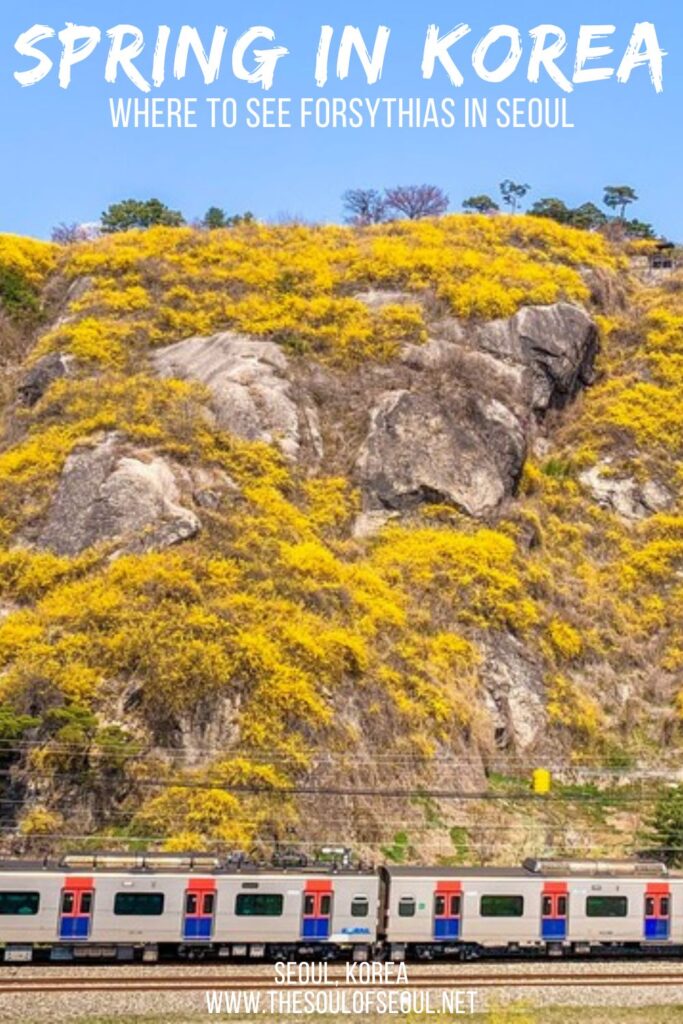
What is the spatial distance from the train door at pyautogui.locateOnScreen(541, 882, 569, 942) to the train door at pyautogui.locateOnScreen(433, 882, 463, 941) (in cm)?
257

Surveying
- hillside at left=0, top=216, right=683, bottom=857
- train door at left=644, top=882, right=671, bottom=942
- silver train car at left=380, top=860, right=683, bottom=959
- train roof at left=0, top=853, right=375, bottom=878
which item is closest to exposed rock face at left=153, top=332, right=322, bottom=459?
hillside at left=0, top=216, right=683, bottom=857

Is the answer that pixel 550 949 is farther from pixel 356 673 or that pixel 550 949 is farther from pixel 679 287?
pixel 679 287

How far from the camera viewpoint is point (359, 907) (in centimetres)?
2816

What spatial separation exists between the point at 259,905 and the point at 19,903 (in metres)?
6.35

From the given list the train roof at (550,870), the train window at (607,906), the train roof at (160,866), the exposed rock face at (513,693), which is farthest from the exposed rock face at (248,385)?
the train window at (607,906)

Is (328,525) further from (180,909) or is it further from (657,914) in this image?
(657,914)

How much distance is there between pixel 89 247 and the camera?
231 ft

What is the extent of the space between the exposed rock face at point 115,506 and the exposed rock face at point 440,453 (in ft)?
36.1

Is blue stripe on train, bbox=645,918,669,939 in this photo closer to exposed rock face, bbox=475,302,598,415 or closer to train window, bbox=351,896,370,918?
train window, bbox=351,896,370,918

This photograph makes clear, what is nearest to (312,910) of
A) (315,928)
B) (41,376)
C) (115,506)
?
(315,928)

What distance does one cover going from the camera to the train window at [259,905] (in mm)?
27594

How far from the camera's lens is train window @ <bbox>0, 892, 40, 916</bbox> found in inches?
1038

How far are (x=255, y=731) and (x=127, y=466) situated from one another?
15.8 metres

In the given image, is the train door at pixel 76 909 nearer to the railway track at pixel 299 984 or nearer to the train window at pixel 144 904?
the train window at pixel 144 904
